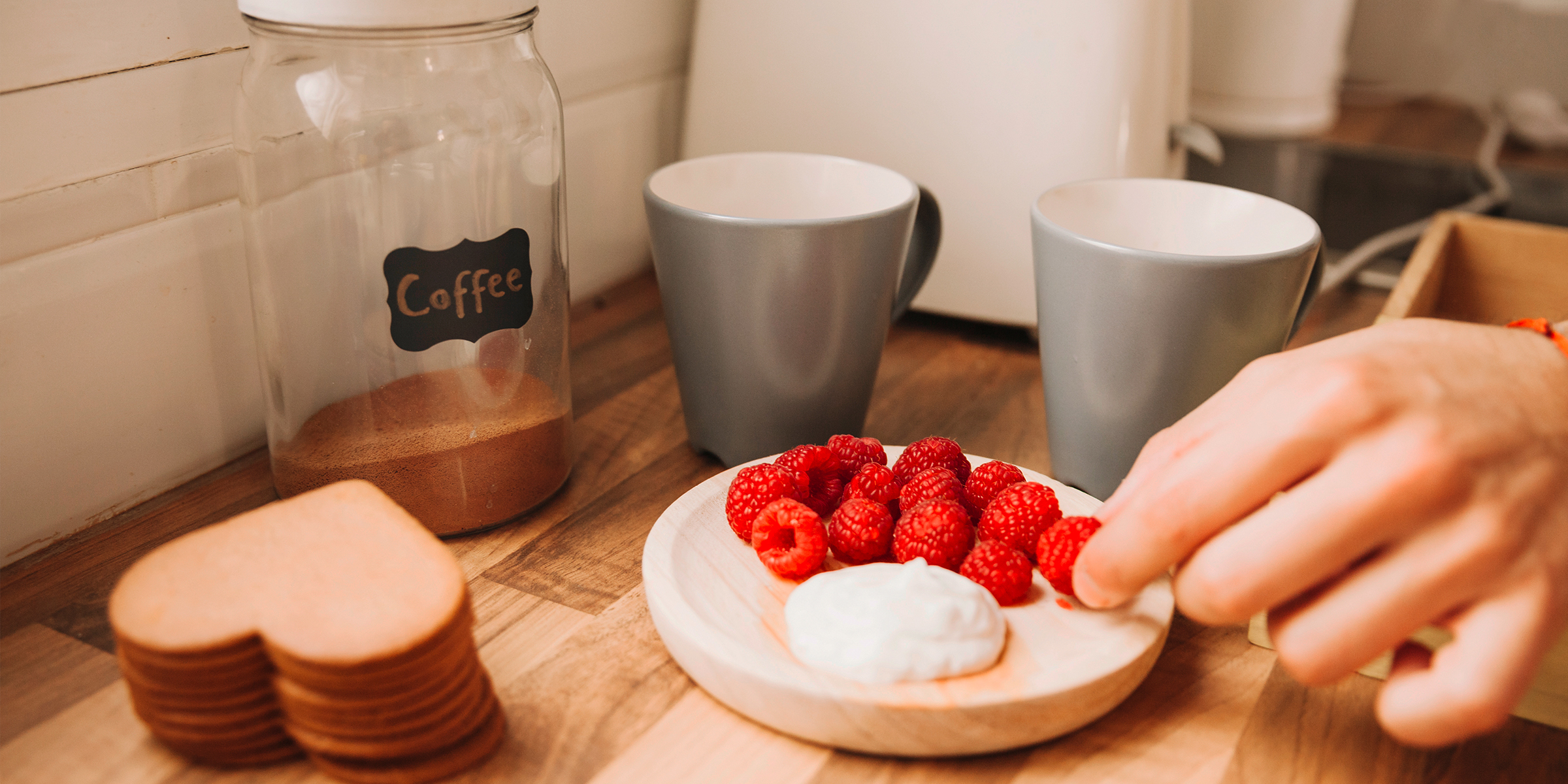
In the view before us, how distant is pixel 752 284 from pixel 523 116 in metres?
0.17

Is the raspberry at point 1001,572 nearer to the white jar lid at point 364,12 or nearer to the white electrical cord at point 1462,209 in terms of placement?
the white jar lid at point 364,12

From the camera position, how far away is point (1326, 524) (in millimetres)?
437

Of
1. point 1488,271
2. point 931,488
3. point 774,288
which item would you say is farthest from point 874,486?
point 1488,271

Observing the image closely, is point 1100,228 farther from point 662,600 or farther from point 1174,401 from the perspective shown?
point 662,600

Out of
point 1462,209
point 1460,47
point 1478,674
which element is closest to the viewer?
point 1478,674

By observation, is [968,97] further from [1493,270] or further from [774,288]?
[1493,270]

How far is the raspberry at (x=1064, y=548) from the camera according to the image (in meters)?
0.54

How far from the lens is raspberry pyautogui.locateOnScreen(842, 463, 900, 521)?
2.03 ft

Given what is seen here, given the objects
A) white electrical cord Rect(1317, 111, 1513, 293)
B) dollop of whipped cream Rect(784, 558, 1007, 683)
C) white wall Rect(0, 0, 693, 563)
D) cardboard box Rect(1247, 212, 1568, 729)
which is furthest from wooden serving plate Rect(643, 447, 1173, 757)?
white electrical cord Rect(1317, 111, 1513, 293)

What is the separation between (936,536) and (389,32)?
0.37 m

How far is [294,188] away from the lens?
0.62 m

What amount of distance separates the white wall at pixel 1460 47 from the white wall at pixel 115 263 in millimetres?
1395

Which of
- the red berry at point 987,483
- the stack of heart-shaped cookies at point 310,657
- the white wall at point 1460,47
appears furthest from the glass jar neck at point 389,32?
the white wall at point 1460,47

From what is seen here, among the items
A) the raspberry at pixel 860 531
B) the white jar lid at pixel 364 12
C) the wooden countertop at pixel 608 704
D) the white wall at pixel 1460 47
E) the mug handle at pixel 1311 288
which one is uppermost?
the white jar lid at pixel 364 12
